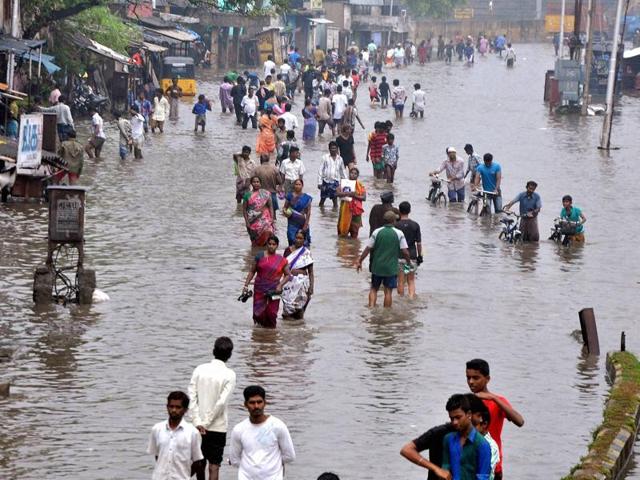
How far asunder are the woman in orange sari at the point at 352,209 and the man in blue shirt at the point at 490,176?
3380 mm

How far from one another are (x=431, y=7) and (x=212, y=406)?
292 ft

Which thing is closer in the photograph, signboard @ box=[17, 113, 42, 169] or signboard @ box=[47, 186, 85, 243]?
signboard @ box=[47, 186, 85, 243]

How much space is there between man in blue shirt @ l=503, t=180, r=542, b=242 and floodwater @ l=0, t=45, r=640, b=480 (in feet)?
1.22

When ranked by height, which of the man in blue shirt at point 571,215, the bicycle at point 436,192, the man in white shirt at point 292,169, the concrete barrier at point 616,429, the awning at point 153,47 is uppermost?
the awning at point 153,47

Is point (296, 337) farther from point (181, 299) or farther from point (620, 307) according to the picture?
point (620, 307)

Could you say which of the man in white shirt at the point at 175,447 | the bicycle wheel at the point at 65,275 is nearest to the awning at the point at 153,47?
the bicycle wheel at the point at 65,275

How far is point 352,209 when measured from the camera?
22.7 meters

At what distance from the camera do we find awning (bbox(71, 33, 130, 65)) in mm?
39500

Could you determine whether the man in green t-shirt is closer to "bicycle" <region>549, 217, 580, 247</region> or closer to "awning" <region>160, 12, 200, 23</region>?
"bicycle" <region>549, 217, 580, 247</region>

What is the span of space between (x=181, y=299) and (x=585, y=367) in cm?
498

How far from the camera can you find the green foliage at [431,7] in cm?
9638

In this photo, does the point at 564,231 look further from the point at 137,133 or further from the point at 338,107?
the point at 338,107

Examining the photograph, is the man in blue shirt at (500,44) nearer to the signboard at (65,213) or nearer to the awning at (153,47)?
the awning at (153,47)

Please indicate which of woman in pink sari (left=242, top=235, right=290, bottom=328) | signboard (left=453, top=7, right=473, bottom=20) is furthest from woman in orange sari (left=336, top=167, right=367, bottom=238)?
signboard (left=453, top=7, right=473, bottom=20)
